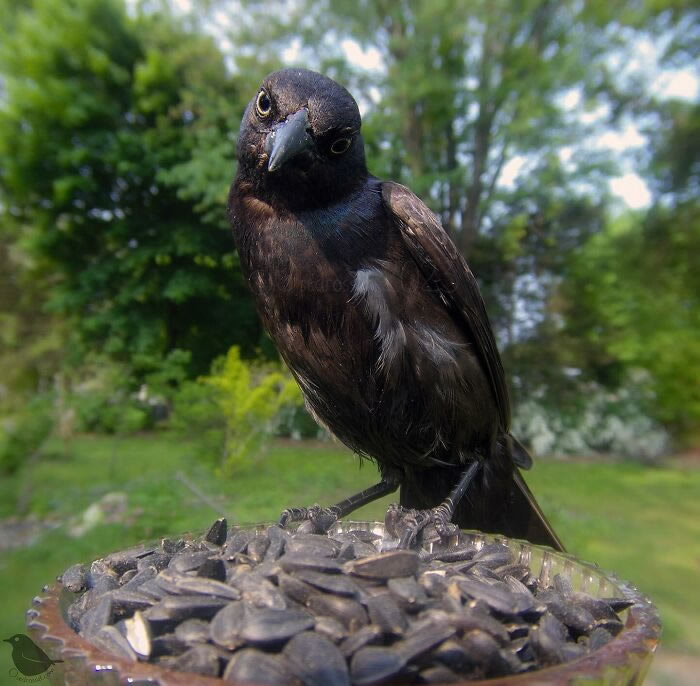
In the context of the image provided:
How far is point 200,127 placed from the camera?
9.37m

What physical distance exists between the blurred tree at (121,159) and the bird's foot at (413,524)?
6.90 m

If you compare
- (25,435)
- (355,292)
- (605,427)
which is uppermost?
(355,292)

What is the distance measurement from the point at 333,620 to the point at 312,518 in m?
0.76

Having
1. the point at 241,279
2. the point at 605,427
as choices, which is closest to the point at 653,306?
the point at 605,427

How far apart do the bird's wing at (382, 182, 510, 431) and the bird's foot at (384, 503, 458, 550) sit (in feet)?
2.16

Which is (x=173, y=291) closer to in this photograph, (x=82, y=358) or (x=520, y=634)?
(x=82, y=358)

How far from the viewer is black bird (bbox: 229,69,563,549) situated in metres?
1.99

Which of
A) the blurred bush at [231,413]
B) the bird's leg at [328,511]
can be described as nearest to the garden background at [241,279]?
the blurred bush at [231,413]

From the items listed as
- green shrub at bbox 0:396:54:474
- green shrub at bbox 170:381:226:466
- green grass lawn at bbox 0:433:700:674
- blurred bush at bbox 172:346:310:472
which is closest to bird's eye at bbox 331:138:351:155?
green grass lawn at bbox 0:433:700:674

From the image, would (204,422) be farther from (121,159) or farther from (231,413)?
(121,159)

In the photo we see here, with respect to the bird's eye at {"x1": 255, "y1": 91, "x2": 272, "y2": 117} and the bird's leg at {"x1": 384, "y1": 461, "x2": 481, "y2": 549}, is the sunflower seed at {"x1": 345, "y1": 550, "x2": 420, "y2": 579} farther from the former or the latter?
the bird's eye at {"x1": 255, "y1": 91, "x2": 272, "y2": 117}

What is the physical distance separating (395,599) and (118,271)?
935 cm

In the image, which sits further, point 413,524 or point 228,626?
point 413,524

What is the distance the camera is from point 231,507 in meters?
5.48
